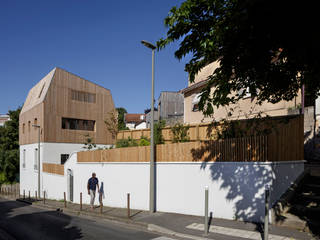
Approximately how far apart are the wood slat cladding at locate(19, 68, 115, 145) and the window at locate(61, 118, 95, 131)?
39cm

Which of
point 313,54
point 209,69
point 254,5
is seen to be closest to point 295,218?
point 313,54

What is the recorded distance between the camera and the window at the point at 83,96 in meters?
29.0

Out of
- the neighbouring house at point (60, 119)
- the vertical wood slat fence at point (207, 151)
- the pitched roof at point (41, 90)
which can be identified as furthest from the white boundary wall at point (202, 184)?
the pitched roof at point (41, 90)

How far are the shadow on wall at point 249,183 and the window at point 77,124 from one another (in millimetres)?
21731

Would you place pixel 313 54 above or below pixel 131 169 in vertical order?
above

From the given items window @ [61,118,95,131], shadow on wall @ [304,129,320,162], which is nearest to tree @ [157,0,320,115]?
shadow on wall @ [304,129,320,162]

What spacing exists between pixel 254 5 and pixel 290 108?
1080 centimetres

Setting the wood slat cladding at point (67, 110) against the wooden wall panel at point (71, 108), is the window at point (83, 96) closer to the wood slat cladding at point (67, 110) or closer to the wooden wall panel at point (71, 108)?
the wood slat cladding at point (67, 110)

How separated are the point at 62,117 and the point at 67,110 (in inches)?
36.7

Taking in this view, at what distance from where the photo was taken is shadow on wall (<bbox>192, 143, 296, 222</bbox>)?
8.55 metres

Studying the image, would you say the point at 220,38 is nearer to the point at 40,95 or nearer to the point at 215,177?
the point at 215,177

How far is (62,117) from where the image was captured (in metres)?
27.8

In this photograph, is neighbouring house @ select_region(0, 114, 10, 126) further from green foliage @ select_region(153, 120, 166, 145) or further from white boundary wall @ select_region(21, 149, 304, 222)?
white boundary wall @ select_region(21, 149, 304, 222)

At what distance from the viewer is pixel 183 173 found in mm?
11047
